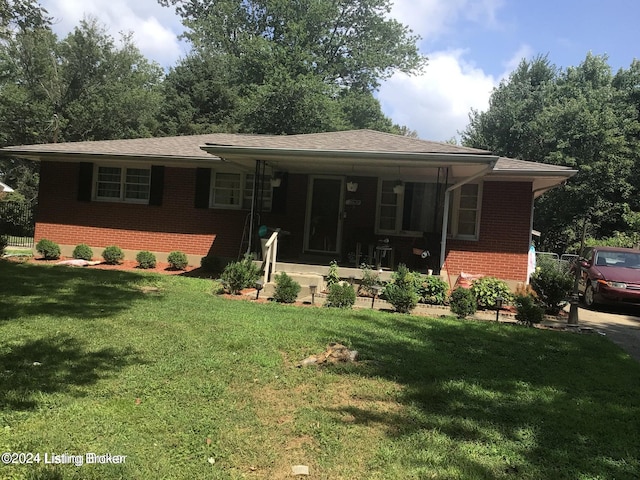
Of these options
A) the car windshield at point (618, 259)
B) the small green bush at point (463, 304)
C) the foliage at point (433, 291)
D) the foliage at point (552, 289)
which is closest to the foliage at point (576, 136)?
the car windshield at point (618, 259)

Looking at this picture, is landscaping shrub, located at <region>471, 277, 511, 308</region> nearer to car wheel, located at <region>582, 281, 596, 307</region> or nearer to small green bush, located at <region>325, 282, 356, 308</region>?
small green bush, located at <region>325, 282, 356, 308</region>

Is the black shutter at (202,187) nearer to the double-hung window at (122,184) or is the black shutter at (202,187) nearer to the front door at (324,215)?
the double-hung window at (122,184)

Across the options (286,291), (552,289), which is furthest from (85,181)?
(552,289)

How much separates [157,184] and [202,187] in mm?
1356

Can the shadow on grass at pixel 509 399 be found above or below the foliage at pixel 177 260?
below

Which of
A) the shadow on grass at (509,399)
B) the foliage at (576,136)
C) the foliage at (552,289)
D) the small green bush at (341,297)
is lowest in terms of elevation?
the shadow on grass at (509,399)

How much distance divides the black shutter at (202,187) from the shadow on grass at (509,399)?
7603 mm

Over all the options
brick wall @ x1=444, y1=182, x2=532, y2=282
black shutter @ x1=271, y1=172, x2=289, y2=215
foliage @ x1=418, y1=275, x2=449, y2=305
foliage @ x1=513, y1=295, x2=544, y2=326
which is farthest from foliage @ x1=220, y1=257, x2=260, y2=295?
brick wall @ x1=444, y1=182, x2=532, y2=282

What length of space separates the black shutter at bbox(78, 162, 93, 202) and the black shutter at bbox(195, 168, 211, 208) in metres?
3.28

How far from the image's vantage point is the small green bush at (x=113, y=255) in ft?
41.2

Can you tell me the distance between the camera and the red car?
10461 millimetres

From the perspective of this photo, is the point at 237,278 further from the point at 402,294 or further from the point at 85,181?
the point at 85,181

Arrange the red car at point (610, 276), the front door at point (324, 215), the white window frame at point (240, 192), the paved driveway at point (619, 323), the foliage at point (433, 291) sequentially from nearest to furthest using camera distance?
the paved driveway at point (619, 323) < the foliage at point (433, 291) < the red car at point (610, 276) < the front door at point (324, 215) < the white window frame at point (240, 192)

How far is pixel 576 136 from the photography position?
26.7 m
